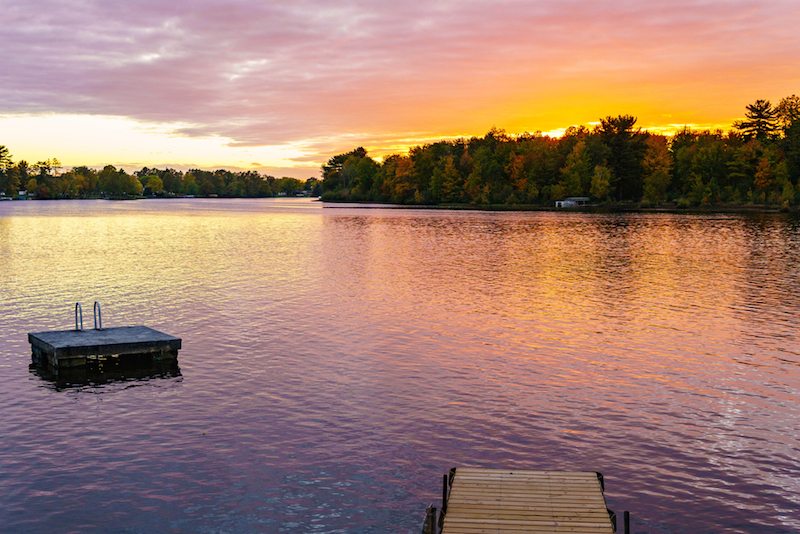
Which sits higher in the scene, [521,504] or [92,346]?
[92,346]

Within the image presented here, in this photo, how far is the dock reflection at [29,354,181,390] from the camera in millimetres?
33534

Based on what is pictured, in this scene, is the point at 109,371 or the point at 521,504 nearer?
the point at 521,504

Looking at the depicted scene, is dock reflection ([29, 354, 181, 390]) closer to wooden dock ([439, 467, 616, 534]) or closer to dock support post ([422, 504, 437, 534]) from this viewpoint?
wooden dock ([439, 467, 616, 534])

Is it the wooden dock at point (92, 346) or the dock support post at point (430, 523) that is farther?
the wooden dock at point (92, 346)

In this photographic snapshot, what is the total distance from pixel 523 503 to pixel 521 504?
86mm

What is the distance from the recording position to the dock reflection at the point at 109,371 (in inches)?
1320

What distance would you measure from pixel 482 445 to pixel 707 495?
7352 millimetres

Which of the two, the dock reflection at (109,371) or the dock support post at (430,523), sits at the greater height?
the dock support post at (430,523)

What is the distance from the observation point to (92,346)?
115ft

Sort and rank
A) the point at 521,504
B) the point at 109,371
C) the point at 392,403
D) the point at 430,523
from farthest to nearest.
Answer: the point at 109,371 → the point at 392,403 → the point at 521,504 → the point at 430,523

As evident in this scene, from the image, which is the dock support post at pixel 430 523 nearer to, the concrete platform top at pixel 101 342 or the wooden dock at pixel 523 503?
the wooden dock at pixel 523 503

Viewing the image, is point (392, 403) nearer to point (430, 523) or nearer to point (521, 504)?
point (521, 504)

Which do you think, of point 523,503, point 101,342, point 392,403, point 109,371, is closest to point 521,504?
point 523,503

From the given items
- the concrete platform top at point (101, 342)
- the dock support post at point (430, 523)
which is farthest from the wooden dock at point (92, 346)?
the dock support post at point (430, 523)
